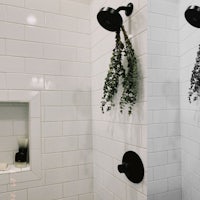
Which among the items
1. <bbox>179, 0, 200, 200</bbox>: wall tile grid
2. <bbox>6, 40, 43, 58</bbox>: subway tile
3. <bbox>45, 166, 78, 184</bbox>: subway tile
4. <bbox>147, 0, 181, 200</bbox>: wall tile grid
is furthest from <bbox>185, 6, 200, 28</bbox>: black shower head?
<bbox>45, 166, 78, 184</bbox>: subway tile

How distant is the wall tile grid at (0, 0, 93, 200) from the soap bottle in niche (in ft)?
0.40

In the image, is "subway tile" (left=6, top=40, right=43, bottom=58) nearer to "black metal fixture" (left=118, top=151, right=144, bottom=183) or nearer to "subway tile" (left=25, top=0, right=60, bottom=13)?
"subway tile" (left=25, top=0, right=60, bottom=13)

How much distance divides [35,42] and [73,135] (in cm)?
71

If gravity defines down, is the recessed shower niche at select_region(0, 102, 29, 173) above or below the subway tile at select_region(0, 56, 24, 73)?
below

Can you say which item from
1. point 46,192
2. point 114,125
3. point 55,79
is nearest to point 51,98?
point 55,79

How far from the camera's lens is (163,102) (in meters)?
1.06

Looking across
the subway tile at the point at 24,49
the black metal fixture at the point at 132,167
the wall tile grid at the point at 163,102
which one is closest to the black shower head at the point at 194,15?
the wall tile grid at the point at 163,102

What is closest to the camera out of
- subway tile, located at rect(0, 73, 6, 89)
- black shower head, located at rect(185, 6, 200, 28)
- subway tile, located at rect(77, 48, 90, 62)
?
black shower head, located at rect(185, 6, 200, 28)

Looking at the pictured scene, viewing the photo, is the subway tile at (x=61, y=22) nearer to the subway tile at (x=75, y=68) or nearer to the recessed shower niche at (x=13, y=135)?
the subway tile at (x=75, y=68)

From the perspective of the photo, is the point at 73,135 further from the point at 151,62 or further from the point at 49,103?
the point at 151,62

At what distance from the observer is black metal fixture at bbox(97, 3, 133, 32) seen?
104 cm

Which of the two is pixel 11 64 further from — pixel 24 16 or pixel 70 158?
pixel 70 158

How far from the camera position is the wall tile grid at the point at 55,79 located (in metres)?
1.45

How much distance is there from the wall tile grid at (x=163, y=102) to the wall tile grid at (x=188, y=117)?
0.03 m
